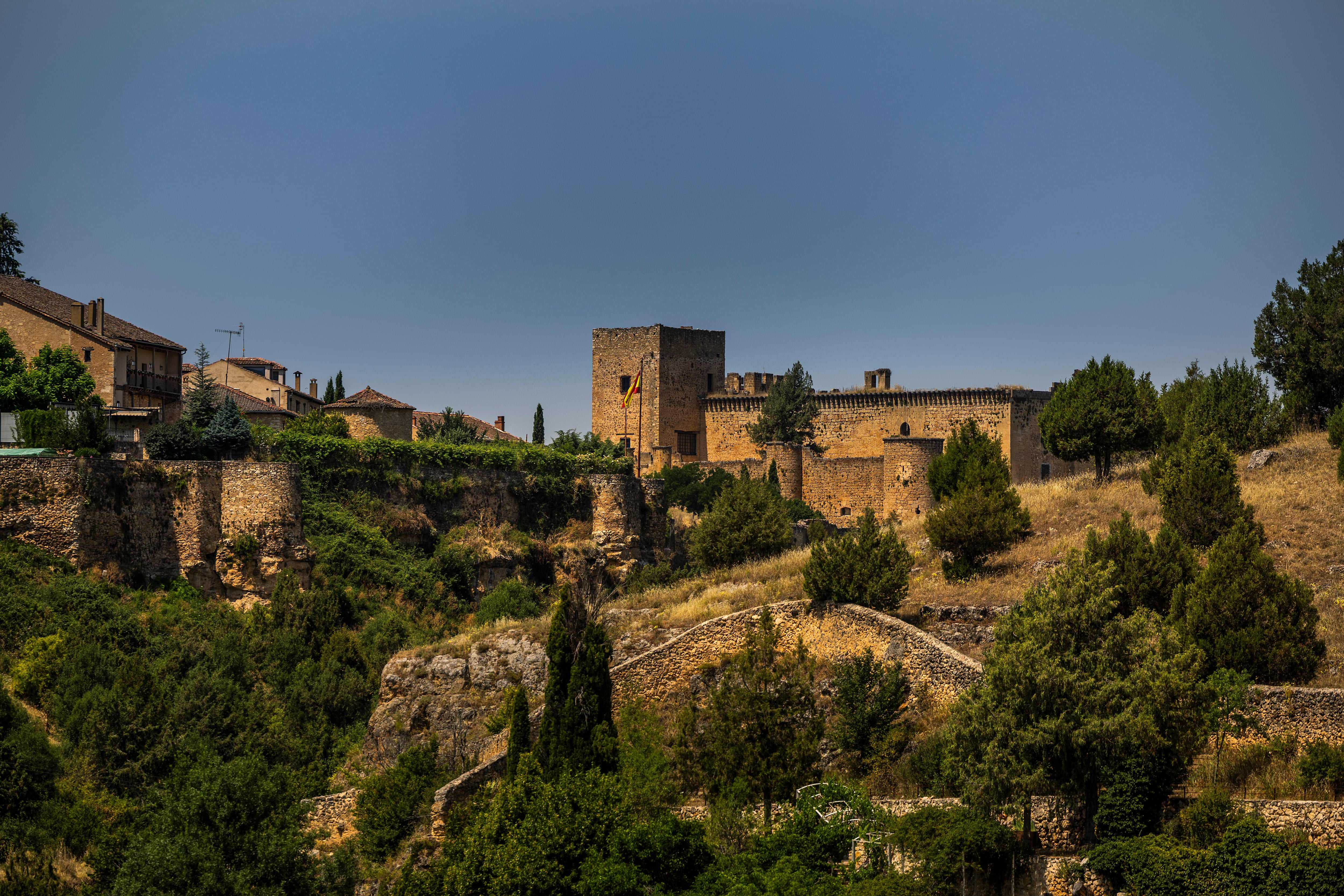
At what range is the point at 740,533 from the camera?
2884cm

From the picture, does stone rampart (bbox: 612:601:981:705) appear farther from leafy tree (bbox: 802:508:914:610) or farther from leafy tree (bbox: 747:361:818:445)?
leafy tree (bbox: 747:361:818:445)

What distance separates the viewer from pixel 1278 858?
14273 mm

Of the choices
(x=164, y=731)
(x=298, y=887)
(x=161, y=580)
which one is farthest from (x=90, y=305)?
(x=298, y=887)

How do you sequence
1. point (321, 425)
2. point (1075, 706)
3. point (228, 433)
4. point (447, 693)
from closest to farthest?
point (1075, 706) < point (447, 693) < point (228, 433) < point (321, 425)

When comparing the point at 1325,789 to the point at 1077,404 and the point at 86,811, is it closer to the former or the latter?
the point at 1077,404

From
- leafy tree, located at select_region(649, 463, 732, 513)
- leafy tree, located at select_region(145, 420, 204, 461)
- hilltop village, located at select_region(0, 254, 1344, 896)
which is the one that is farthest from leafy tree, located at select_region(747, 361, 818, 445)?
leafy tree, located at select_region(145, 420, 204, 461)

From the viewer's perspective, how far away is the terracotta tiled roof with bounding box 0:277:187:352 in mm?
34969

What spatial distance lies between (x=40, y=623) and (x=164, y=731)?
3.98 meters

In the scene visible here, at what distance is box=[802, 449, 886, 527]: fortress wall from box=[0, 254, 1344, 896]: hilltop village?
8.31 meters

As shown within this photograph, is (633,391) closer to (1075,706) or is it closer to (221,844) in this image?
(221,844)

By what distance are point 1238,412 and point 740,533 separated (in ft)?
36.0

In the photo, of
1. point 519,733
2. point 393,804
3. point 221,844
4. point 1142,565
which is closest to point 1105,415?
point 1142,565

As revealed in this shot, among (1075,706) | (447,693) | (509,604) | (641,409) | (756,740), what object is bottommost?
(447,693)

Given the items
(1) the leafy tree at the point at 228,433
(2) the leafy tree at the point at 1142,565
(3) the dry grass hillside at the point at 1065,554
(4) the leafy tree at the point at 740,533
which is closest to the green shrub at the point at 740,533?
(4) the leafy tree at the point at 740,533
